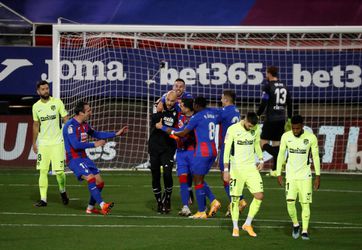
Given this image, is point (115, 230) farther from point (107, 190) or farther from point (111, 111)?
point (111, 111)

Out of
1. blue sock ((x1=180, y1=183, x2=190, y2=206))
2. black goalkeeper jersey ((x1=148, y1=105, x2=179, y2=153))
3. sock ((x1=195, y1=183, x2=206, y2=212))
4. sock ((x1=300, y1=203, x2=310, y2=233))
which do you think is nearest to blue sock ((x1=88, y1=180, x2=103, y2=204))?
black goalkeeper jersey ((x1=148, y1=105, x2=179, y2=153))

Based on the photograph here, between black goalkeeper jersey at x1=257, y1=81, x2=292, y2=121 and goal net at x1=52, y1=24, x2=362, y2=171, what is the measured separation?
3.57 metres

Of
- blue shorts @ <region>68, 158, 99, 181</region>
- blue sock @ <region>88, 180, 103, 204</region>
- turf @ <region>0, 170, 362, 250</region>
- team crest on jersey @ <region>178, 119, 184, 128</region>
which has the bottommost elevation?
turf @ <region>0, 170, 362, 250</region>

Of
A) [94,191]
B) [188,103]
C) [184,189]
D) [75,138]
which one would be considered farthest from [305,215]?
[75,138]

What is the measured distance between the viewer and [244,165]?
42.2ft

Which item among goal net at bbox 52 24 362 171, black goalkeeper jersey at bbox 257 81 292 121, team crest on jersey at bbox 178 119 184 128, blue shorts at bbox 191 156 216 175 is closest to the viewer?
blue shorts at bbox 191 156 216 175

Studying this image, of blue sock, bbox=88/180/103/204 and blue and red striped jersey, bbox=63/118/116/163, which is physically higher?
blue and red striped jersey, bbox=63/118/116/163

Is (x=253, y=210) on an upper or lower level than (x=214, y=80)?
lower

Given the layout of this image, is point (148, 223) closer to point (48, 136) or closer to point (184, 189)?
point (184, 189)

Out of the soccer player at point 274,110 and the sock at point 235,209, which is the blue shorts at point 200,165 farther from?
the soccer player at point 274,110

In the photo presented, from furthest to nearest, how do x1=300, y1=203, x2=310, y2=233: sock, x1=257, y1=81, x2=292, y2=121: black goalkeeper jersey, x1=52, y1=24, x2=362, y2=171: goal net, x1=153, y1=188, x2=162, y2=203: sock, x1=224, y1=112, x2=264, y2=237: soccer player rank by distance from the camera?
1. x1=52, y1=24, x2=362, y2=171: goal net
2. x1=257, y1=81, x2=292, y2=121: black goalkeeper jersey
3. x1=153, y1=188, x2=162, y2=203: sock
4. x1=224, y1=112, x2=264, y2=237: soccer player
5. x1=300, y1=203, x2=310, y2=233: sock

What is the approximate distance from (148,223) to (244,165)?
1.97m

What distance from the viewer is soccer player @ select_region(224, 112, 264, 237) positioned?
41.9 ft

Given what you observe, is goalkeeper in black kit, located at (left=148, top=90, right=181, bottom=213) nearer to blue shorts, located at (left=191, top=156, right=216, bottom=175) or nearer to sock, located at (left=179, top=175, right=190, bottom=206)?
sock, located at (left=179, top=175, right=190, bottom=206)
